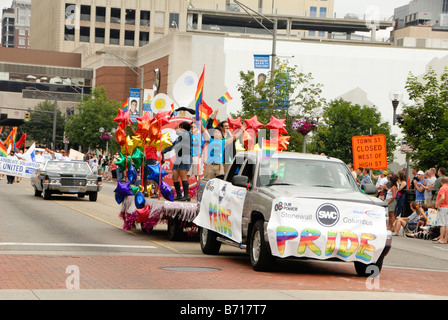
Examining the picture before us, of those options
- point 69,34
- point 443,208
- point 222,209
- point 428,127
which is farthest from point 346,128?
point 69,34

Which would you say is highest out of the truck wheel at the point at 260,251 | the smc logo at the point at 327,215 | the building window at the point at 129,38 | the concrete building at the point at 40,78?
the building window at the point at 129,38

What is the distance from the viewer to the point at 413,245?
67.2ft

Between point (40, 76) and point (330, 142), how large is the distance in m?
70.3

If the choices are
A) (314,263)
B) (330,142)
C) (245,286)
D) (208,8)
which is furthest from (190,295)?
(208,8)

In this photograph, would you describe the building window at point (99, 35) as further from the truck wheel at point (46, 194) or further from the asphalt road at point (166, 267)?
the asphalt road at point (166, 267)

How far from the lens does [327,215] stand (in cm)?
1170

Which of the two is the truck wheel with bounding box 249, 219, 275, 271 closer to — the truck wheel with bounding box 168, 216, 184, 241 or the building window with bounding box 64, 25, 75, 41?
the truck wheel with bounding box 168, 216, 184, 241

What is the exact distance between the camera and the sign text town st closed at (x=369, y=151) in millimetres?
27078

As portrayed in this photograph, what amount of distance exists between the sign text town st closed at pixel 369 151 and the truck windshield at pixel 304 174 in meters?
14.1

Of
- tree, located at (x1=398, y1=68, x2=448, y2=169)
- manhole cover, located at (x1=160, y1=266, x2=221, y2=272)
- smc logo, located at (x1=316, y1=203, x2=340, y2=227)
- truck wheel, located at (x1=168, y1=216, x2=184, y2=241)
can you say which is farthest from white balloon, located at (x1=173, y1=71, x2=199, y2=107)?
tree, located at (x1=398, y1=68, x2=448, y2=169)

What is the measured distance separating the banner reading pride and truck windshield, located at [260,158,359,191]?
101ft

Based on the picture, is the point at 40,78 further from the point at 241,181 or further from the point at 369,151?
the point at 241,181

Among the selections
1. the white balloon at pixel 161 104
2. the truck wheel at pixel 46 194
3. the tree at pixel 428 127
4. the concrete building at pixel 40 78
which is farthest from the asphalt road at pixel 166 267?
the concrete building at pixel 40 78
